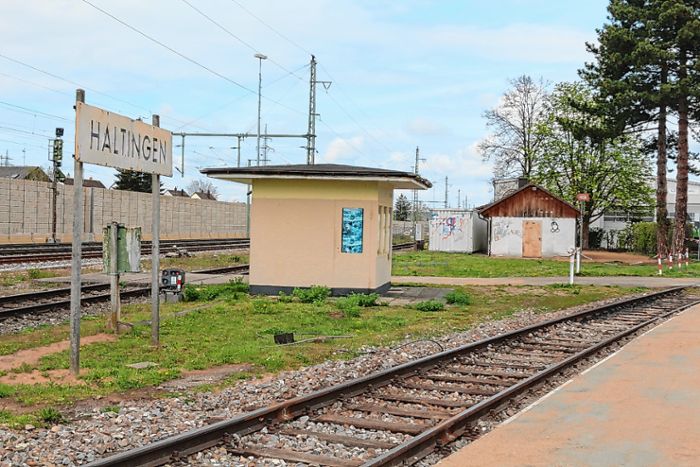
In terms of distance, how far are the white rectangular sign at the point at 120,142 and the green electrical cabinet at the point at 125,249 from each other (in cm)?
102

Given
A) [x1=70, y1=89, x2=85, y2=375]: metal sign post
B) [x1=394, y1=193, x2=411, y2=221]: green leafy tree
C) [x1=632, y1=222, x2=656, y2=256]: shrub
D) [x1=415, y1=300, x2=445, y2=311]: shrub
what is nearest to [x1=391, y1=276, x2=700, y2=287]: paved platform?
[x1=415, y1=300, x2=445, y2=311]: shrub

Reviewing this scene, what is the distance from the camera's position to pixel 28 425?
21.5 feet

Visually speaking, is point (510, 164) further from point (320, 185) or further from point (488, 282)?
point (320, 185)

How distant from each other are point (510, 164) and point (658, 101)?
28.7m

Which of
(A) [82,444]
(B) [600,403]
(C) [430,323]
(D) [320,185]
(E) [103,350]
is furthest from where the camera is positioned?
(D) [320,185]

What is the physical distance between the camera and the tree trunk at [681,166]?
3497 centimetres

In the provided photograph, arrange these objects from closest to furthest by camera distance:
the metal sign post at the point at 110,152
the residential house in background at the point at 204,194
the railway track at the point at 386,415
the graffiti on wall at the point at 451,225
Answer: the railway track at the point at 386,415 < the metal sign post at the point at 110,152 < the graffiti on wall at the point at 451,225 < the residential house in background at the point at 204,194

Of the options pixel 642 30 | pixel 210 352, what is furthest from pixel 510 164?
pixel 210 352

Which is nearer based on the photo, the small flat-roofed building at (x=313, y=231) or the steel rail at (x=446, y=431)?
the steel rail at (x=446, y=431)

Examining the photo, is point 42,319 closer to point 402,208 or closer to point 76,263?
point 76,263

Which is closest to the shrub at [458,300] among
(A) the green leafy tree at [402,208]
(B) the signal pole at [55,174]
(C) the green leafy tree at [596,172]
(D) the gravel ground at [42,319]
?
(D) the gravel ground at [42,319]

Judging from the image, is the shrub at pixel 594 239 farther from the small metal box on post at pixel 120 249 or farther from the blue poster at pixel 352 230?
the small metal box on post at pixel 120 249

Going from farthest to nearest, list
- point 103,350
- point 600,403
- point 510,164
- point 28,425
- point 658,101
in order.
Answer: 1. point 510,164
2. point 658,101
3. point 103,350
4. point 600,403
5. point 28,425

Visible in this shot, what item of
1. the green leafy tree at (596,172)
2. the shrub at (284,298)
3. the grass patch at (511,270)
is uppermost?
the green leafy tree at (596,172)
